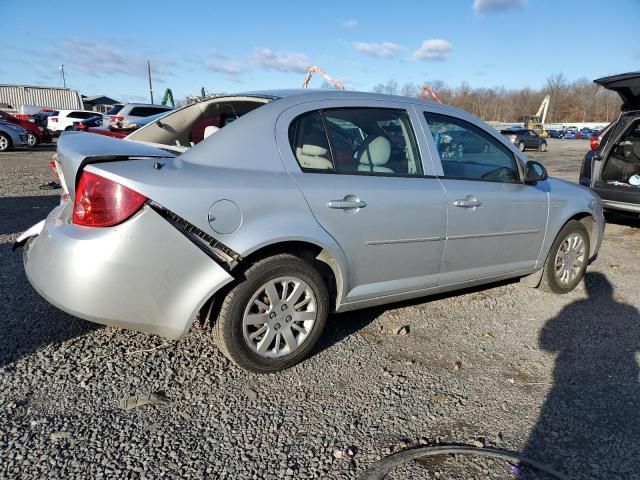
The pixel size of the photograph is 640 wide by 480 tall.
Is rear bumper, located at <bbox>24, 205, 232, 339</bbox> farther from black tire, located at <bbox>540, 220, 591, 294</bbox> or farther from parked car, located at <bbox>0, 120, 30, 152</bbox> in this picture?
parked car, located at <bbox>0, 120, 30, 152</bbox>

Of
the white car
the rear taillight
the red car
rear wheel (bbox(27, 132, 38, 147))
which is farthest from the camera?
the white car

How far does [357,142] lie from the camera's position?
3.32m

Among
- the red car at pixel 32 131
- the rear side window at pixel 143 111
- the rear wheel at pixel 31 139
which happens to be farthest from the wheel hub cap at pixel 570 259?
the red car at pixel 32 131

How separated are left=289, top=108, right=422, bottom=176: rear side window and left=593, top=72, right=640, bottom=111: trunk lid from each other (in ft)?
15.4

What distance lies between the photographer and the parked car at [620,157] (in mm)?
6734

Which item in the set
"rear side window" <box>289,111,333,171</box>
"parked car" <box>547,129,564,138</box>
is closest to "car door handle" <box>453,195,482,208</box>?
"rear side window" <box>289,111,333,171</box>

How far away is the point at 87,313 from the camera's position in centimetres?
258

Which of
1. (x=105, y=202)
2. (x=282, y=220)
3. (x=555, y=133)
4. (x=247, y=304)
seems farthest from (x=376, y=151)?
(x=555, y=133)

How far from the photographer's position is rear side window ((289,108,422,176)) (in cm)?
304

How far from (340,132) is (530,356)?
6.60ft

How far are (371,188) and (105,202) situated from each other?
1560 mm

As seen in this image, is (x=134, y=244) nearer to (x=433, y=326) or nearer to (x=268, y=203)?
(x=268, y=203)

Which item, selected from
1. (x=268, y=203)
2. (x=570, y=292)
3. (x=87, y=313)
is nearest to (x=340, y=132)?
(x=268, y=203)

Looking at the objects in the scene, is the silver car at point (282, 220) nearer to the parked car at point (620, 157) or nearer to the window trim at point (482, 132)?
the window trim at point (482, 132)
